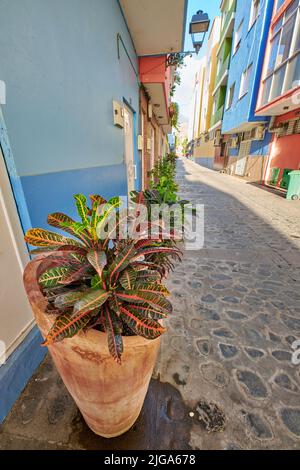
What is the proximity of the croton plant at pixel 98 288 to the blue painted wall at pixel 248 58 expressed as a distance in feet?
40.5

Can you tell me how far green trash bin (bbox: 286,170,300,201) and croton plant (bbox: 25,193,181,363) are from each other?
8373 mm

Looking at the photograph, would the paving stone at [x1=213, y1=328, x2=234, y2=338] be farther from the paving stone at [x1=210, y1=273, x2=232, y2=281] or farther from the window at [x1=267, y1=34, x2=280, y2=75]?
the window at [x1=267, y1=34, x2=280, y2=75]

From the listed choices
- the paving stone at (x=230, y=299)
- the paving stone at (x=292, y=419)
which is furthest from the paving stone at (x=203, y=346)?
the paving stone at (x=230, y=299)

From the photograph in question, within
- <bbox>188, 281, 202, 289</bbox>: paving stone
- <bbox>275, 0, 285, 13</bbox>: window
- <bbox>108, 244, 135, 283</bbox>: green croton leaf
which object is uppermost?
<bbox>275, 0, 285, 13</bbox>: window

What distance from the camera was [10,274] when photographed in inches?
53.8

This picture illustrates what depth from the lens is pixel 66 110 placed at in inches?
74.1

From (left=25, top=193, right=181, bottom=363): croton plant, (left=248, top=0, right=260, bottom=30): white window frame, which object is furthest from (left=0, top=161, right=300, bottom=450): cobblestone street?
(left=248, top=0, right=260, bottom=30): white window frame

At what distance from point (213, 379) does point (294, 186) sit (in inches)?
321

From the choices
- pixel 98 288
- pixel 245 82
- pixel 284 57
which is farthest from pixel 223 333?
pixel 245 82

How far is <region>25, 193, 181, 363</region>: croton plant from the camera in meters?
0.80

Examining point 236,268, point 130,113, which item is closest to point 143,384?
point 236,268

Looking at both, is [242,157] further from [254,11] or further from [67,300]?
[67,300]

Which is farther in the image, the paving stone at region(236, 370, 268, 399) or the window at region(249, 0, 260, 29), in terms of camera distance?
the window at region(249, 0, 260, 29)

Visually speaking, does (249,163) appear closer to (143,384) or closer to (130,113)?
(130,113)
